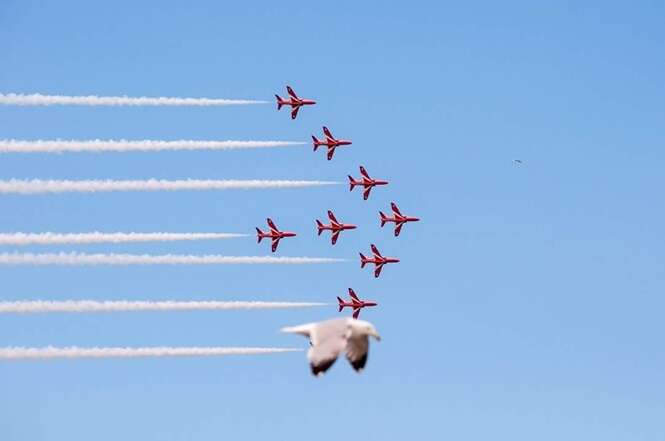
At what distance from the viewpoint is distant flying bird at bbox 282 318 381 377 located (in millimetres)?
139875

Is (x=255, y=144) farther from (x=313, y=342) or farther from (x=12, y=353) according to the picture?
(x=313, y=342)

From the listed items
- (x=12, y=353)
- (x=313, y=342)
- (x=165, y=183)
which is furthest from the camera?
(x=165, y=183)

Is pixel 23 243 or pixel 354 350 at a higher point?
pixel 23 243

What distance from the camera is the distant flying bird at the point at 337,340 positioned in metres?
140

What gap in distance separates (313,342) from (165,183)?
50131 mm

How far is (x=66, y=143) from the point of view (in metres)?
181

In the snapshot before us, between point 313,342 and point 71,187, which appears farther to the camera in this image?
point 71,187

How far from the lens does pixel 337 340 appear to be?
142000 millimetres

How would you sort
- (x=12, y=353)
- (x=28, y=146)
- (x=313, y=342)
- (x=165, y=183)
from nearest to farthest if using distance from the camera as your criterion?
1. (x=313, y=342)
2. (x=12, y=353)
3. (x=28, y=146)
4. (x=165, y=183)

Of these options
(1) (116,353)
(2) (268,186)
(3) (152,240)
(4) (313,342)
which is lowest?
(4) (313,342)

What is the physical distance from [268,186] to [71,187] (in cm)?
2515

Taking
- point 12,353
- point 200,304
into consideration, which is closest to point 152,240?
point 200,304

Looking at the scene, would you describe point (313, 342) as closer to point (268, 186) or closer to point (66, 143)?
point (66, 143)

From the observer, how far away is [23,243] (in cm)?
17138
